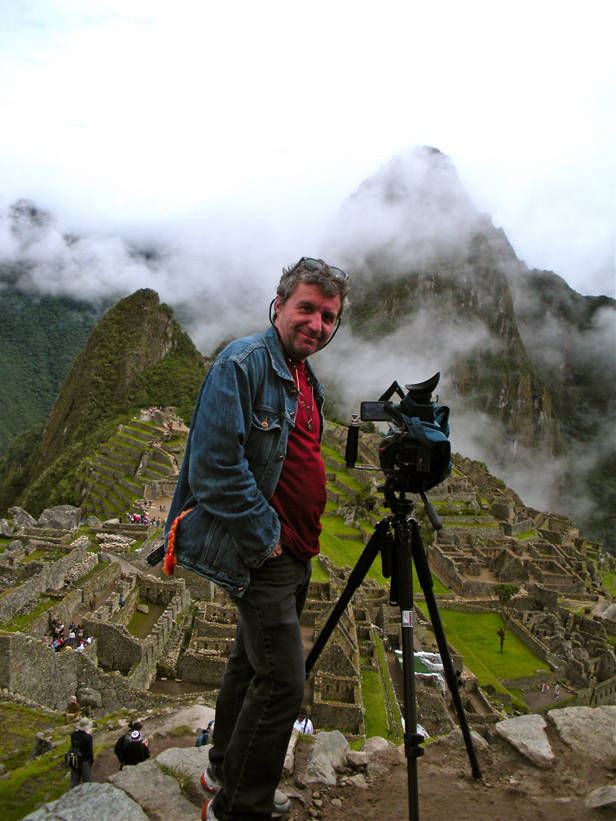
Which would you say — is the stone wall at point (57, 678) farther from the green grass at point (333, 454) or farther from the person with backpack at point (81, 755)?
the green grass at point (333, 454)

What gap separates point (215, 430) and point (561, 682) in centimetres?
1724

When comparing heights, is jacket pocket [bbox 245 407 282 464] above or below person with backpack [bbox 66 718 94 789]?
above

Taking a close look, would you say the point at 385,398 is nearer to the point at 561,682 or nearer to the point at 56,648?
the point at 56,648

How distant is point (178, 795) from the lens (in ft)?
7.85

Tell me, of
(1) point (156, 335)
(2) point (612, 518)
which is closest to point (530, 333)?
(2) point (612, 518)

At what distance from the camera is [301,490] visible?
81.6 inches

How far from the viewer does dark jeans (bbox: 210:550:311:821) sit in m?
1.91

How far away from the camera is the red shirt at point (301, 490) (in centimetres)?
204

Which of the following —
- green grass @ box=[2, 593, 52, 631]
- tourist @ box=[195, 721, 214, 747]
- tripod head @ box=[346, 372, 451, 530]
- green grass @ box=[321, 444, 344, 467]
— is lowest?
tourist @ box=[195, 721, 214, 747]

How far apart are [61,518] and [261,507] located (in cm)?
2195

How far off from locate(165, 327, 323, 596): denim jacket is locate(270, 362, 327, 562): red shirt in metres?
0.06

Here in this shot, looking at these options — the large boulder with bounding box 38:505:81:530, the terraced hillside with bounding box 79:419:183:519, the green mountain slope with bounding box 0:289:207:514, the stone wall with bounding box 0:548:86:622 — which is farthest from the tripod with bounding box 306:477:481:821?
the green mountain slope with bounding box 0:289:207:514

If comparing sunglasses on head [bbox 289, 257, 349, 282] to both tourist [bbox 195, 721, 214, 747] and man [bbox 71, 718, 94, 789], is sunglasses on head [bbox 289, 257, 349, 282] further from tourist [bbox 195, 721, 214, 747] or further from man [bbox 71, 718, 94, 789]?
man [bbox 71, 718, 94, 789]

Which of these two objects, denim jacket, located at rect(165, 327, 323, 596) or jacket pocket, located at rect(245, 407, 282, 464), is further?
jacket pocket, located at rect(245, 407, 282, 464)
